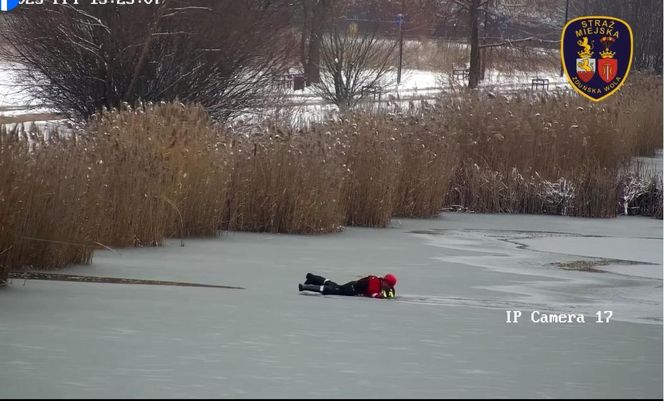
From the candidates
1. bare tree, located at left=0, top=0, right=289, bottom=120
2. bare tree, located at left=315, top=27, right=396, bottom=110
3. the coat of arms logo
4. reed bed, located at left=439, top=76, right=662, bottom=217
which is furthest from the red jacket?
bare tree, located at left=315, top=27, right=396, bottom=110

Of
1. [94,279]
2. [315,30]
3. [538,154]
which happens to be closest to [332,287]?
[94,279]

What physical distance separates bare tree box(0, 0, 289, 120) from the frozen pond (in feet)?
26.8

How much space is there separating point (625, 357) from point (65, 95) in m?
15.3

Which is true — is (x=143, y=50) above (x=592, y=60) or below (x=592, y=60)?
below

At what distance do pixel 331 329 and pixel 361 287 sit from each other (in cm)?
159

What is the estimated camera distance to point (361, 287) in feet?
29.2

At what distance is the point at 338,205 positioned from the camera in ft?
45.1

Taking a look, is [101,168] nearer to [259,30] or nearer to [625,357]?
[625,357]

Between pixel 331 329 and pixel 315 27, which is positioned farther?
pixel 315 27

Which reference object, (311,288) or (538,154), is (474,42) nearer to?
(538,154)

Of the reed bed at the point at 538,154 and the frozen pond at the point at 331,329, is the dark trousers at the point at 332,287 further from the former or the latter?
the reed bed at the point at 538,154

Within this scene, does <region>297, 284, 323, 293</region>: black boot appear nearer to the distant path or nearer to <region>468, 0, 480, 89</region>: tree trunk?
the distant path

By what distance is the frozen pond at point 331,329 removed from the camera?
578cm

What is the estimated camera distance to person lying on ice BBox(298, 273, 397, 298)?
882 centimetres
